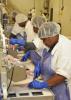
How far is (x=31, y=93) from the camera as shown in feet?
6.55

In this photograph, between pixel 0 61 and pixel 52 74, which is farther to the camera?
pixel 52 74

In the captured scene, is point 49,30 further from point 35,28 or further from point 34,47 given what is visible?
point 34,47

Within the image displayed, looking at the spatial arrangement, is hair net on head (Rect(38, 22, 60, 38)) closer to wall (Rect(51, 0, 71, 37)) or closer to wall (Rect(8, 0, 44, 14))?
wall (Rect(51, 0, 71, 37))

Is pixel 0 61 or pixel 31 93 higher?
pixel 0 61

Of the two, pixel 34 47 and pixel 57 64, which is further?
pixel 34 47

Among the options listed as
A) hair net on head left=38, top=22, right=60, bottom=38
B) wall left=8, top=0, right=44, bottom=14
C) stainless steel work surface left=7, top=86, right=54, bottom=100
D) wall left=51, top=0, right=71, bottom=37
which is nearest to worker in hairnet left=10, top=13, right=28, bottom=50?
wall left=51, top=0, right=71, bottom=37

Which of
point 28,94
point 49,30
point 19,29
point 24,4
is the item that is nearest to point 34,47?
point 19,29

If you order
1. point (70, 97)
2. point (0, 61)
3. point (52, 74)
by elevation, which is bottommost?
point (70, 97)

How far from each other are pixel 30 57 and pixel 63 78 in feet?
3.87

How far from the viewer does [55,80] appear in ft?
6.93

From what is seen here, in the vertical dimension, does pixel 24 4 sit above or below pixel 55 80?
above

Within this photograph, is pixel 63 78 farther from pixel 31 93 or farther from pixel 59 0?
pixel 59 0

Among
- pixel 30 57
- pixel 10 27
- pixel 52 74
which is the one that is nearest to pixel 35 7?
pixel 10 27

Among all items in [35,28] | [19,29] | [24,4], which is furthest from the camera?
[24,4]
